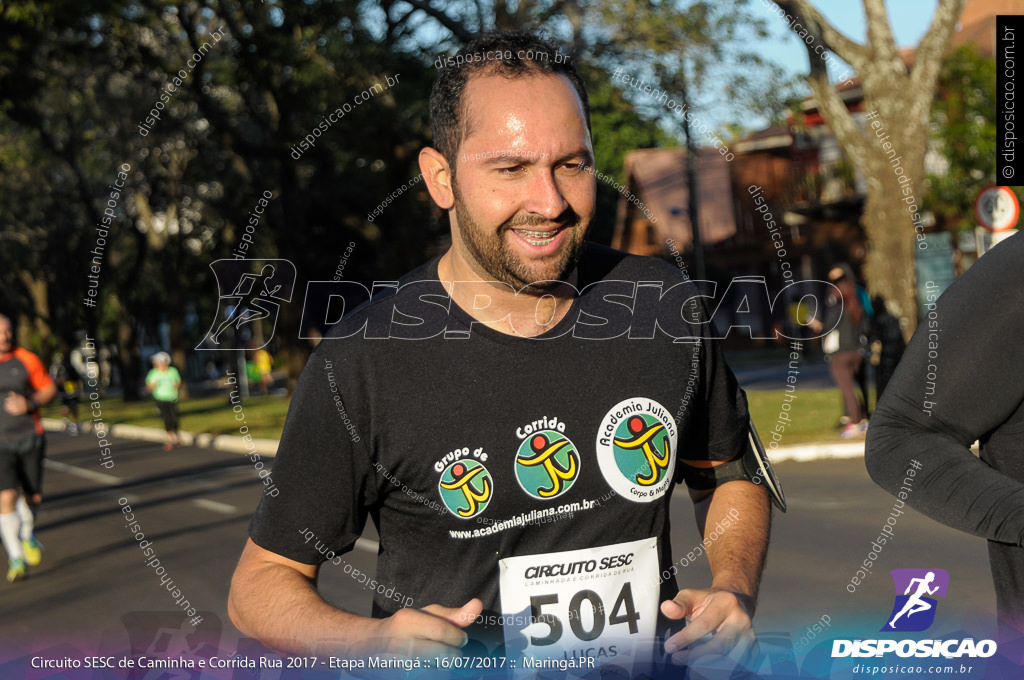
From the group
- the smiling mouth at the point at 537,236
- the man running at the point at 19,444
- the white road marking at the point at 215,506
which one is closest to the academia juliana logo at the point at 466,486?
the smiling mouth at the point at 537,236

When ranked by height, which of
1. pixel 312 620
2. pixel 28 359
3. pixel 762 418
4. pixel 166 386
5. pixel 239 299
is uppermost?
pixel 239 299

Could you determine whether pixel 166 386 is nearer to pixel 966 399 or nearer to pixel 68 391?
pixel 68 391

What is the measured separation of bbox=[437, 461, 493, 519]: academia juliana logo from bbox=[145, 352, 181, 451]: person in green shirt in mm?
14185

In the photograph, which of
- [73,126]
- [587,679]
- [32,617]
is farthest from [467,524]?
[73,126]

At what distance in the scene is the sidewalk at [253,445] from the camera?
11.6 metres

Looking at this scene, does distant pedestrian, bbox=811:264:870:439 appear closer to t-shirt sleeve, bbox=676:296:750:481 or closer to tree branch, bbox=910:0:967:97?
tree branch, bbox=910:0:967:97

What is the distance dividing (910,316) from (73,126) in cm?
2285

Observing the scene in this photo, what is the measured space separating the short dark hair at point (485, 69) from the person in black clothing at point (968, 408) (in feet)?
2.50

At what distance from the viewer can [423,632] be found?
1717mm

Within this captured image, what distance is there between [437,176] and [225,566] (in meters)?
→ 6.59

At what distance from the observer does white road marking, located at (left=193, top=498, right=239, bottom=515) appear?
11.3 m

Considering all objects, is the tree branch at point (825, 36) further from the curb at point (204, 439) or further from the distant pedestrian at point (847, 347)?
the curb at point (204, 439)

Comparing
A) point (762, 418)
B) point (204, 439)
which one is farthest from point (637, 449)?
point (204, 439)

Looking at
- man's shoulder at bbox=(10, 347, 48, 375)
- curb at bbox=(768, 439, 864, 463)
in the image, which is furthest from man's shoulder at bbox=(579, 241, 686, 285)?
curb at bbox=(768, 439, 864, 463)
